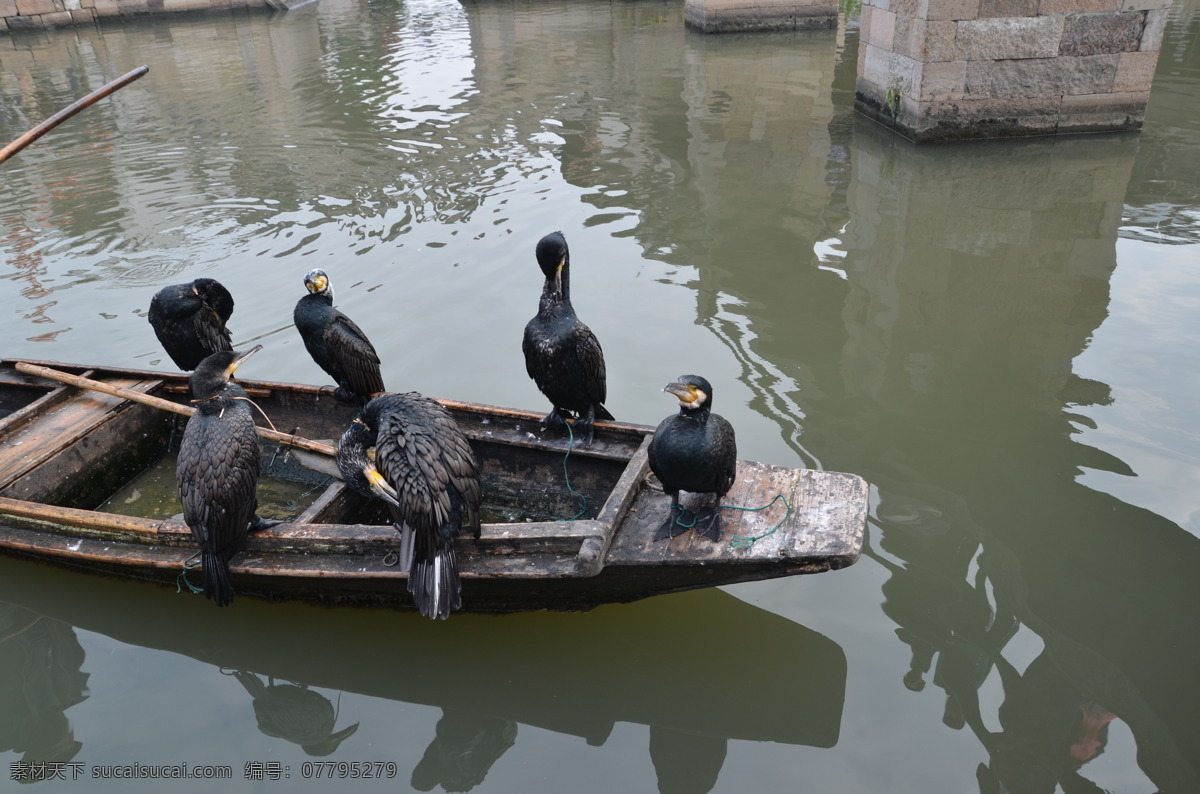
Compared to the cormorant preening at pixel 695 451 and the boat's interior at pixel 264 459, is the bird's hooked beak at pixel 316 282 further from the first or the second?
the cormorant preening at pixel 695 451

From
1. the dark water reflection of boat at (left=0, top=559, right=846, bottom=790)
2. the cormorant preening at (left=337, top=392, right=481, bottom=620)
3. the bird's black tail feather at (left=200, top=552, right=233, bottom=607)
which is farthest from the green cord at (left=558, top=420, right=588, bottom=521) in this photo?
the bird's black tail feather at (left=200, top=552, right=233, bottom=607)

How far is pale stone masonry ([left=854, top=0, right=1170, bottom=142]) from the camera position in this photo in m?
9.35

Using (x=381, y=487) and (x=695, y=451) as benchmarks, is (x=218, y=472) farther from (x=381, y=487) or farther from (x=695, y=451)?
(x=695, y=451)

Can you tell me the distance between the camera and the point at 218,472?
12.9 ft

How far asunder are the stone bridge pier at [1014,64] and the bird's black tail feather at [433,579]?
28.4 feet

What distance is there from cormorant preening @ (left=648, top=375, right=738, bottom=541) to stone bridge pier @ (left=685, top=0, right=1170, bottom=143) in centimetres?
778

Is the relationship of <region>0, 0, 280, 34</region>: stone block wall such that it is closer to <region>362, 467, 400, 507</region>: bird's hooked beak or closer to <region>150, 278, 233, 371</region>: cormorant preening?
<region>150, 278, 233, 371</region>: cormorant preening

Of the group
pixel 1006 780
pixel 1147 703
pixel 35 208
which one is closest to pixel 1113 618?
pixel 1147 703

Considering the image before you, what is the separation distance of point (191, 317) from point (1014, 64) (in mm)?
9128

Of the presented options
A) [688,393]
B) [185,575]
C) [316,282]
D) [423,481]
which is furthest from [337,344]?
[688,393]

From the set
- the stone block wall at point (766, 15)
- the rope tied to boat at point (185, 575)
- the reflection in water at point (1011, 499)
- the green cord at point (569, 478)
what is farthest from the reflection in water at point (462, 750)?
the stone block wall at point (766, 15)

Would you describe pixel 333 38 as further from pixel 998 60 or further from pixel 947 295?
pixel 947 295

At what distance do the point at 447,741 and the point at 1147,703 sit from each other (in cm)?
307

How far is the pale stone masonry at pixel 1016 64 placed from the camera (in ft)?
30.7
